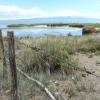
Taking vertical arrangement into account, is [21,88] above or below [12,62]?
below

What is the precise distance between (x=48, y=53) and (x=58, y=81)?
1.68 meters

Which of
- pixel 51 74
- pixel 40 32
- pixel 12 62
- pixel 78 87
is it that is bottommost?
pixel 40 32

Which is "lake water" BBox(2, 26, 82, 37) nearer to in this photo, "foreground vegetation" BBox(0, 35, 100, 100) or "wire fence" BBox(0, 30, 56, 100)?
"foreground vegetation" BBox(0, 35, 100, 100)

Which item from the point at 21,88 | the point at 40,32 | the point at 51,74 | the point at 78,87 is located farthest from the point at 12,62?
the point at 40,32

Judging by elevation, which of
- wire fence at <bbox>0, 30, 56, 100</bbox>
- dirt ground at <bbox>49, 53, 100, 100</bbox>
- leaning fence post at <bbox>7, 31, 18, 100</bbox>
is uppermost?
leaning fence post at <bbox>7, 31, 18, 100</bbox>

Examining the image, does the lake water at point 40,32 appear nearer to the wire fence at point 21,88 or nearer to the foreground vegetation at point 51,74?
the foreground vegetation at point 51,74

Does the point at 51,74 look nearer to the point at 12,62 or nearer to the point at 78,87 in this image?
the point at 78,87

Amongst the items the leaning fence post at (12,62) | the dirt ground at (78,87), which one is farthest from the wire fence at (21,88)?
the dirt ground at (78,87)

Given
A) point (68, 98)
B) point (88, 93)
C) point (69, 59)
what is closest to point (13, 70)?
point (68, 98)

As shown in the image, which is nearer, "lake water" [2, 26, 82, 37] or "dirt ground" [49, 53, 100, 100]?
"dirt ground" [49, 53, 100, 100]

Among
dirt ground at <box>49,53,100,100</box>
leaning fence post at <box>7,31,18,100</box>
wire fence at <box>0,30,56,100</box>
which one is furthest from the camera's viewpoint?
dirt ground at <box>49,53,100,100</box>

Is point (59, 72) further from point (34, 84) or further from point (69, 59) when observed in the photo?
point (34, 84)

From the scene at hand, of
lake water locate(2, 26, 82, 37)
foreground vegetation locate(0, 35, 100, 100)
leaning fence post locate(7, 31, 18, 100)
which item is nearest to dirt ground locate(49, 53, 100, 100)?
foreground vegetation locate(0, 35, 100, 100)

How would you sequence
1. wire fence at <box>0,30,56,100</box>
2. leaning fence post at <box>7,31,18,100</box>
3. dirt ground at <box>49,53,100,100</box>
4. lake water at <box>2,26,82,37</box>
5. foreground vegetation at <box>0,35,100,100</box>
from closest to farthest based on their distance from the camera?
leaning fence post at <box>7,31,18,100</box>
wire fence at <box>0,30,56,100</box>
dirt ground at <box>49,53,100,100</box>
foreground vegetation at <box>0,35,100,100</box>
lake water at <box>2,26,82,37</box>
